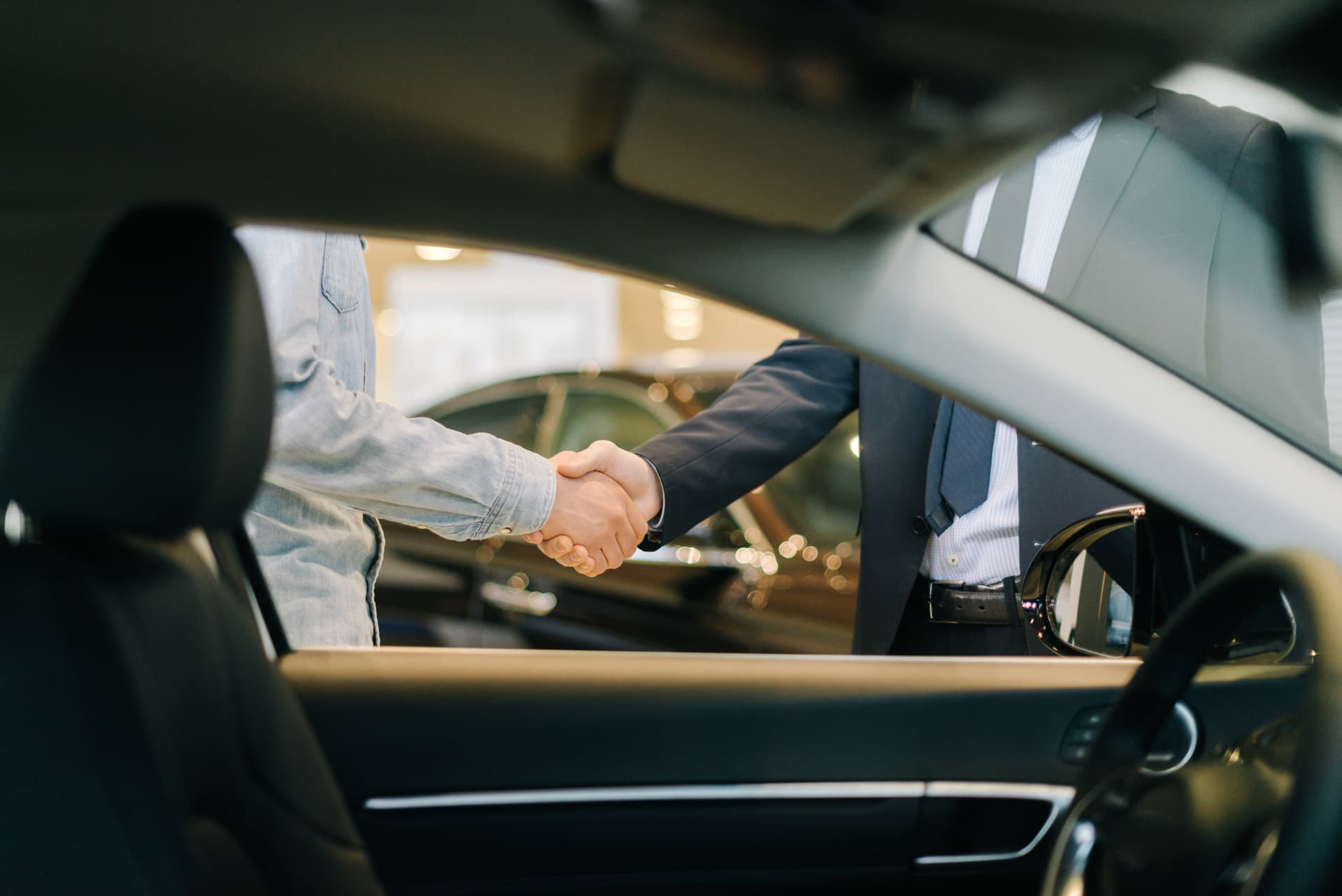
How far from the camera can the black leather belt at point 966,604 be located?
1.73 meters

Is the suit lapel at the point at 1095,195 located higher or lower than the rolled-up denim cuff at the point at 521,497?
higher

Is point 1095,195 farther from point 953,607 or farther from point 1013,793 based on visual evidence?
point 1013,793

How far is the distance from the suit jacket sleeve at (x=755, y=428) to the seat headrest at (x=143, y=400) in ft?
2.69

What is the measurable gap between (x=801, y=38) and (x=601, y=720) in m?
1.02

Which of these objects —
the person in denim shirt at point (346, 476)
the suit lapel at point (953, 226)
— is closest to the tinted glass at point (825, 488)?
the person in denim shirt at point (346, 476)

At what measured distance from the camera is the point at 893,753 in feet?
5.27

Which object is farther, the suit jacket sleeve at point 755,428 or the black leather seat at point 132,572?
the suit jacket sleeve at point 755,428

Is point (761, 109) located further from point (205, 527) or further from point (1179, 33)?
point (205, 527)

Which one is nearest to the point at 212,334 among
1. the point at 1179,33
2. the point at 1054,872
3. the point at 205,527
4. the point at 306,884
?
the point at 205,527

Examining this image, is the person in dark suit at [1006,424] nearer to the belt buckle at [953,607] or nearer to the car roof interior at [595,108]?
the belt buckle at [953,607]

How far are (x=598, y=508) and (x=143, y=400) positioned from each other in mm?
752

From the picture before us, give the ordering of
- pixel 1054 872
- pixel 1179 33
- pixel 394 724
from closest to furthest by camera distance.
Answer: pixel 1179 33 < pixel 1054 872 < pixel 394 724

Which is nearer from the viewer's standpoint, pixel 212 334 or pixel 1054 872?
pixel 212 334

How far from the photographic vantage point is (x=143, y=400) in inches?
33.9
